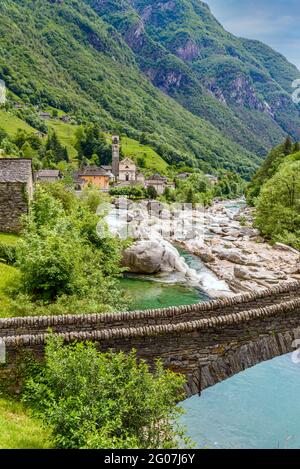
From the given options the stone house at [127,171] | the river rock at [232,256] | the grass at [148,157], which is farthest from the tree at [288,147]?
the grass at [148,157]

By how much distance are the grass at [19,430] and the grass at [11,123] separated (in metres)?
Answer: 151

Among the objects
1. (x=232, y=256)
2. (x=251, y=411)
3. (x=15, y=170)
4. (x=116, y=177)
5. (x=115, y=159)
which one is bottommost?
(x=251, y=411)

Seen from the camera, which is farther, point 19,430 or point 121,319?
point 121,319

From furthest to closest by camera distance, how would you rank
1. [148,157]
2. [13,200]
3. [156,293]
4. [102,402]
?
[148,157], [156,293], [13,200], [102,402]

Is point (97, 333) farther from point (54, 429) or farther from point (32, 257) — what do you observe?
point (32, 257)

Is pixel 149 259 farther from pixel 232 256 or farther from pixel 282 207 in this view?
pixel 282 207

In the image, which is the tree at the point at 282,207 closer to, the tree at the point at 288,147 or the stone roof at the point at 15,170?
the stone roof at the point at 15,170

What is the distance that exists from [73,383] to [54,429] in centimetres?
95

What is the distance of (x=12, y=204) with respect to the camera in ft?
98.6

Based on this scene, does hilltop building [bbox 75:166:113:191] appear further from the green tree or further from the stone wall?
the stone wall

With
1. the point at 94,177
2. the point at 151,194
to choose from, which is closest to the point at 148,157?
the point at 94,177

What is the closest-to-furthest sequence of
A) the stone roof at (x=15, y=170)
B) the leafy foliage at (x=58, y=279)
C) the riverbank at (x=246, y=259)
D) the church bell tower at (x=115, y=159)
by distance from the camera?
the leafy foliage at (x=58, y=279), the stone roof at (x=15, y=170), the riverbank at (x=246, y=259), the church bell tower at (x=115, y=159)

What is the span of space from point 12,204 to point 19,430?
22998mm

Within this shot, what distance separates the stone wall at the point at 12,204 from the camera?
29.8m
